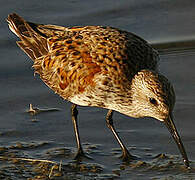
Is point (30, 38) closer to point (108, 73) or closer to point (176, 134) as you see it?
point (108, 73)

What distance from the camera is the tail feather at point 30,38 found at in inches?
351

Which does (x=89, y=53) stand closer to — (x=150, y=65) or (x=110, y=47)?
(x=110, y=47)

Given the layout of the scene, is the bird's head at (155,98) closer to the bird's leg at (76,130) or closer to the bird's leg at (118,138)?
the bird's leg at (118,138)

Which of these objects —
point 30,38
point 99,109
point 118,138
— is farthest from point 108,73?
point 30,38

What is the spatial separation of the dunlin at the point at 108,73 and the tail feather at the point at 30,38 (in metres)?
0.25

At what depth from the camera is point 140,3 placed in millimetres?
Result: 11891

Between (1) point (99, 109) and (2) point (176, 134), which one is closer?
(2) point (176, 134)

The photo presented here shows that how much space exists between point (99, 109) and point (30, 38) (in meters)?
1.41

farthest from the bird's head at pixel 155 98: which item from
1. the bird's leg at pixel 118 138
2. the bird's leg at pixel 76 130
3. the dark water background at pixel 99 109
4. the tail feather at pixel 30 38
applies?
the tail feather at pixel 30 38

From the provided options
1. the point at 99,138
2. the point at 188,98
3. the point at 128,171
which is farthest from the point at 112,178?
the point at 188,98

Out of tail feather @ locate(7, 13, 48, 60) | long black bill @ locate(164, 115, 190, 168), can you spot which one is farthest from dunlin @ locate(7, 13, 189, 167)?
tail feather @ locate(7, 13, 48, 60)

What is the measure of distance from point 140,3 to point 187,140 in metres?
4.14

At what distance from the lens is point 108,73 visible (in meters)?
8.05

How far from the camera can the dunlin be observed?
777 centimetres
